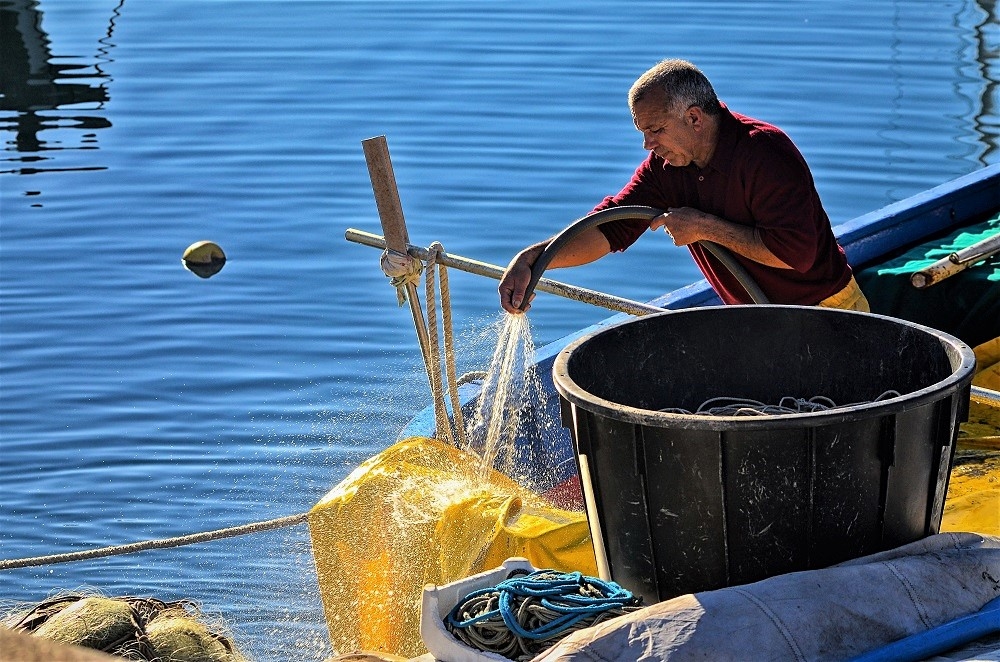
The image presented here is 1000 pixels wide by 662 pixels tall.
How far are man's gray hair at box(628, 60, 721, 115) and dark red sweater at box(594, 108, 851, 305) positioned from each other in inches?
Result: 5.4

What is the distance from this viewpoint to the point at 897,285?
6148 mm

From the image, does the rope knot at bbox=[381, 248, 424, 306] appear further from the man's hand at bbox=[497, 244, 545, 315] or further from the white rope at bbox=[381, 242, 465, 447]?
the man's hand at bbox=[497, 244, 545, 315]

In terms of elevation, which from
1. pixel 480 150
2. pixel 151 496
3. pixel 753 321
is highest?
pixel 753 321

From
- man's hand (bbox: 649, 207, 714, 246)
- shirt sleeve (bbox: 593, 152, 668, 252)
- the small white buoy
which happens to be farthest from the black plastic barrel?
the small white buoy

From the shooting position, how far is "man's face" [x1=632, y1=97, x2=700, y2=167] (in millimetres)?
4086

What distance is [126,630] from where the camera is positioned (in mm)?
3311

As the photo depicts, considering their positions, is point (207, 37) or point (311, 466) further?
point (207, 37)

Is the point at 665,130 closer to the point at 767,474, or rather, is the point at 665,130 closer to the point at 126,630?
the point at 767,474

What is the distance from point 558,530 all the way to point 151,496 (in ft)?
13.0

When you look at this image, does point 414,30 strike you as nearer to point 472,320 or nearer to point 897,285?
point 472,320

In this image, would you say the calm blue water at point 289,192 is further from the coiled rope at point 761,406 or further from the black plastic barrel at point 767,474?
the black plastic barrel at point 767,474

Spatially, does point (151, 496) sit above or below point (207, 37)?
below

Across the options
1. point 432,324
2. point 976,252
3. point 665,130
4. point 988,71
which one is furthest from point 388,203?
point 988,71

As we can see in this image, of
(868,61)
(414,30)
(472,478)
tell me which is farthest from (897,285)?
(414,30)
